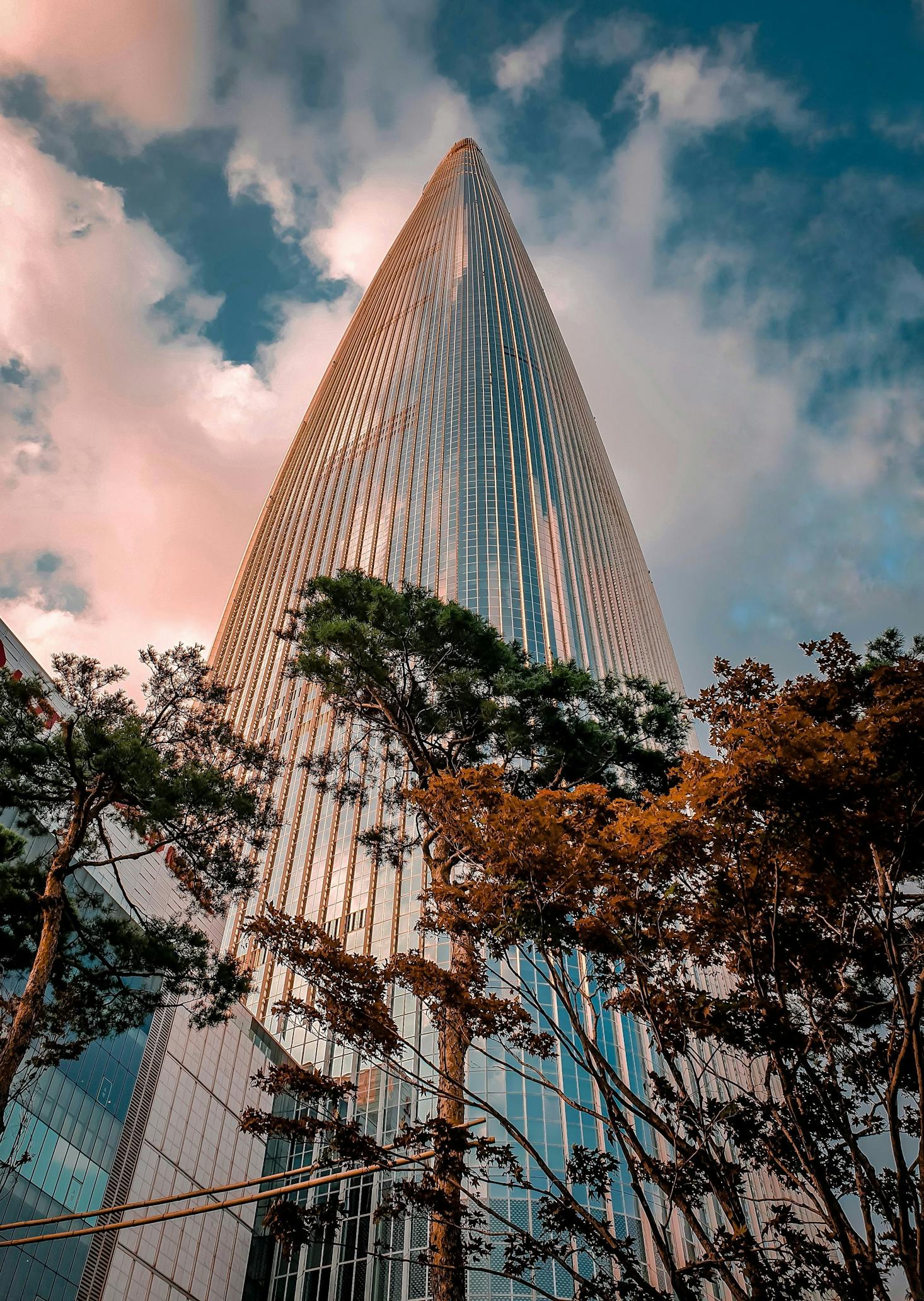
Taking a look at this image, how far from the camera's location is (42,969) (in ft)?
42.9

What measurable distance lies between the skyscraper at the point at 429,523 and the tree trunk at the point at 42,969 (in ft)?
72.7

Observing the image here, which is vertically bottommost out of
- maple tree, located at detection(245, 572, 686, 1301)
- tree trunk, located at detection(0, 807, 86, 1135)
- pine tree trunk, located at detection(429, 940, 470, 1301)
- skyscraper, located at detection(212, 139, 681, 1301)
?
pine tree trunk, located at detection(429, 940, 470, 1301)

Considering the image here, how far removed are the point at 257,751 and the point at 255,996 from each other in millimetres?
35563

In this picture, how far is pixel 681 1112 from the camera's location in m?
8.29

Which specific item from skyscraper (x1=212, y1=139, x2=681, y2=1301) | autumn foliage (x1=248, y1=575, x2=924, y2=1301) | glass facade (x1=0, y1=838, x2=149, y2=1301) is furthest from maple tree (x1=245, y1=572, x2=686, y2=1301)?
skyscraper (x1=212, y1=139, x2=681, y2=1301)

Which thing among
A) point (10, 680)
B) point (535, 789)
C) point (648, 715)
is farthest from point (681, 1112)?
point (10, 680)

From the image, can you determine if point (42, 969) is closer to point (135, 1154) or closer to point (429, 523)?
point (135, 1154)

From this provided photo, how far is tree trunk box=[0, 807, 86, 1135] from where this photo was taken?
11.8 m

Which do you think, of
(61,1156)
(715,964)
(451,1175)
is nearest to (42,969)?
(451,1175)

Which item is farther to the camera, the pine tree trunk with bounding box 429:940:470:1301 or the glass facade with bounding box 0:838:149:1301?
the glass facade with bounding box 0:838:149:1301

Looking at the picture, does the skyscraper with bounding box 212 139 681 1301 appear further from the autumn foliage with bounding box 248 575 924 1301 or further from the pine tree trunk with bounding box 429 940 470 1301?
the autumn foliage with bounding box 248 575 924 1301

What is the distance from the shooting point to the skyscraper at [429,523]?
46.9 meters

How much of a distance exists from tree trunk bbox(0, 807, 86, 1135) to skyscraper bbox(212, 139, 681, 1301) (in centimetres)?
2216

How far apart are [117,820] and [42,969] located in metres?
3.66
